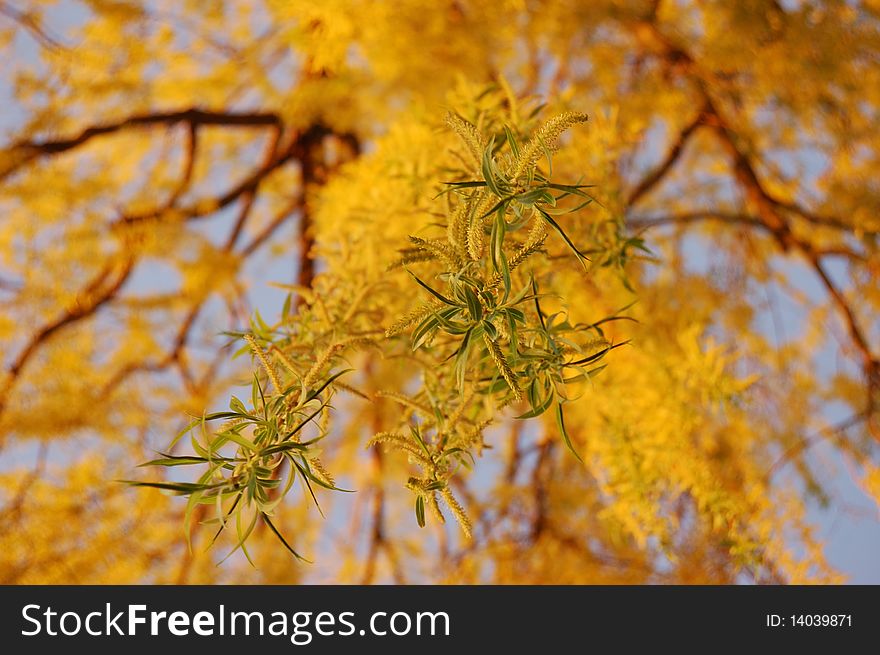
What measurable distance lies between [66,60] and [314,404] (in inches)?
47.0

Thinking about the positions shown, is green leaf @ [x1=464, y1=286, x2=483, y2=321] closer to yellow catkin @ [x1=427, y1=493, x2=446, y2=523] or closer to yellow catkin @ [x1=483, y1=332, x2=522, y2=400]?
yellow catkin @ [x1=483, y1=332, x2=522, y2=400]

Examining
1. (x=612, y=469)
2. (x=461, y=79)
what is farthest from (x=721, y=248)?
(x=461, y=79)

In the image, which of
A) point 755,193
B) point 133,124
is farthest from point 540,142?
point 755,193

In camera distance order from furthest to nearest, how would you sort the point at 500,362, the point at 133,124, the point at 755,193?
the point at 755,193, the point at 133,124, the point at 500,362

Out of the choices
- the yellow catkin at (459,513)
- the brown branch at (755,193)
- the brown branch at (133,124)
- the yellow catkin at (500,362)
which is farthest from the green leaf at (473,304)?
the brown branch at (755,193)

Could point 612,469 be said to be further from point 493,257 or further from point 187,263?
point 187,263

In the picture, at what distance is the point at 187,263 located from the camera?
1.52 metres

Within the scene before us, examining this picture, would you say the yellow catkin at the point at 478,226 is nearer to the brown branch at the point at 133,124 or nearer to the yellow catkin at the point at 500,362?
the yellow catkin at the point at 500,362

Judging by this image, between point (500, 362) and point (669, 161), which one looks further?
point (669, 161)

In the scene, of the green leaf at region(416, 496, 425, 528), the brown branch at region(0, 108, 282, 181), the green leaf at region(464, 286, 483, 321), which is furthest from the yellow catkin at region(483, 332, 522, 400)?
the brown branch at region(0, 108, 282, 181)

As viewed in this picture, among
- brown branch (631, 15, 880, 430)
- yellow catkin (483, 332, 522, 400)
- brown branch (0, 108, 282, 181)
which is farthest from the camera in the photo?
brown branch (631, 15, 880, 430)

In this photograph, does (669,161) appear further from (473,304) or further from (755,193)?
(473,304)

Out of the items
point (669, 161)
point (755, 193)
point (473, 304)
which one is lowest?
point (473, 304)

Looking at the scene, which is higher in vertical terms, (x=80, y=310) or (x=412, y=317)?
(x=80, y=310)
